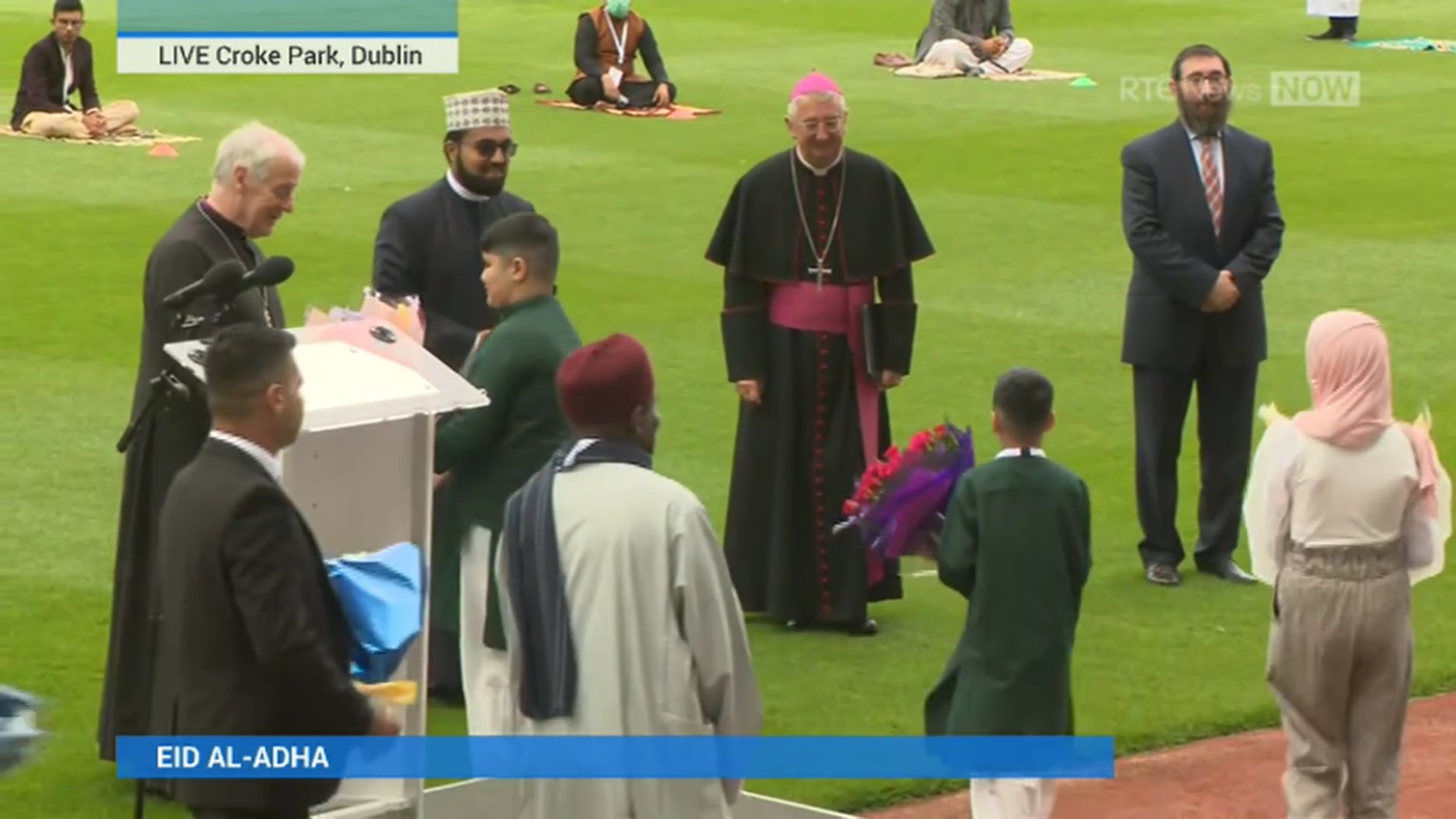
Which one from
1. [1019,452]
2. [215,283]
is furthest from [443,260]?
[1019,452]

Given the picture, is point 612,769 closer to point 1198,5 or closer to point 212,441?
point 212,441

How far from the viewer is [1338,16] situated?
33.4 metres

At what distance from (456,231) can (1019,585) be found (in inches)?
128

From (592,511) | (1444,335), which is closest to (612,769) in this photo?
(592,511)

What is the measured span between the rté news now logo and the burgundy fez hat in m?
21.9

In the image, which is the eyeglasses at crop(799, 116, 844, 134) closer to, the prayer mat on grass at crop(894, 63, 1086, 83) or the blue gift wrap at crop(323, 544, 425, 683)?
the blue gift wrap at crop(323, 544, 425, 683)

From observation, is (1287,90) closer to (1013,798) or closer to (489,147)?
(489,147)

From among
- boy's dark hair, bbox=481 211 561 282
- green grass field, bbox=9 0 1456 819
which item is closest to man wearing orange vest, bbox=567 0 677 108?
green grass field, bbox=9 0 1456 819

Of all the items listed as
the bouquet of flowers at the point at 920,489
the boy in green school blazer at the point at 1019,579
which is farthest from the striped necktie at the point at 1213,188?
the boy in green school blazer at the point at 1019,579

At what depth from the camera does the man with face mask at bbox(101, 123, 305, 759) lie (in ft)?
27.5

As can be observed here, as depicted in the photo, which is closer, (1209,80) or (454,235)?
(454,235)

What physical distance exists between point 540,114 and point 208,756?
21.0 meters

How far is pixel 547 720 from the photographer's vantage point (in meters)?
6.20

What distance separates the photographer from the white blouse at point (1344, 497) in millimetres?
7539
